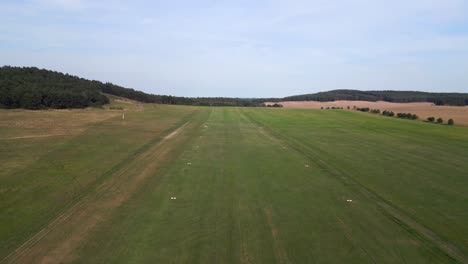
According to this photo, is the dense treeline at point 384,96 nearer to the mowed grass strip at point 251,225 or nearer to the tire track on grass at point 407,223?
the tire track on grass at point 407,223

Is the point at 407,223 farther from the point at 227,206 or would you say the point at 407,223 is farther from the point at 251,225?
the point at 227,206

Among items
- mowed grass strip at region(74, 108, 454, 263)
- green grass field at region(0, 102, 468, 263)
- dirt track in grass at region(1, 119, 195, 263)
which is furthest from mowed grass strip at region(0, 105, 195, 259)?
mowed grass strip at region(74, 108, 454, 263)

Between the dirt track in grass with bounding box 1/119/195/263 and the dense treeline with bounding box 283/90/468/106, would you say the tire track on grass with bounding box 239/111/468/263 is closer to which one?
the dirt track in grass with bounding box 1/119/195/263

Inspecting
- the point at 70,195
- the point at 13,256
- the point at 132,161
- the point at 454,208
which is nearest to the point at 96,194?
the point at 70,195


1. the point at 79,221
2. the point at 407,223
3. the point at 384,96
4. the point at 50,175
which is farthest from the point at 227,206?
the point at 384,96

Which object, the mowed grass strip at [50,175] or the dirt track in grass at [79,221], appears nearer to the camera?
the dirt track in grass at [79,221]

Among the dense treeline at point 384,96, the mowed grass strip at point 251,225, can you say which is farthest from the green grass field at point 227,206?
the dense treeline at point 384,96

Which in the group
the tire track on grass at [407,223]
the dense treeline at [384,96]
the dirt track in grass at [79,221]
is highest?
the dense treeline at [384,96]
